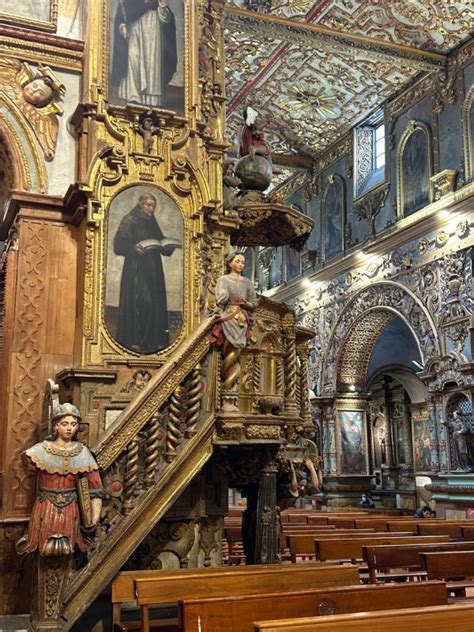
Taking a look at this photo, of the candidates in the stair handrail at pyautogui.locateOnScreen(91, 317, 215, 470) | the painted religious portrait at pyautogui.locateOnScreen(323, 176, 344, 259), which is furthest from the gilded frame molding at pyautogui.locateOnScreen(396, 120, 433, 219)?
the stair handrail at pyautogui.locateOnScreen(91, 317, 215, 470)

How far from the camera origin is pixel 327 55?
1781 cm

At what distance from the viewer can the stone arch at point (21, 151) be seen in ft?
26.3

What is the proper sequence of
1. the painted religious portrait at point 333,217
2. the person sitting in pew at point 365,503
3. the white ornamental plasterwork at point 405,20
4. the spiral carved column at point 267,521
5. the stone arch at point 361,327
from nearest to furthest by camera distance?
the spiral carved column at point 267,521 < the white ornamental plasterwork at point 405,20 < the stone arch at point 361,327 < the person sitting in pew at point 365,503 < the painted religious portrait at point 333,217

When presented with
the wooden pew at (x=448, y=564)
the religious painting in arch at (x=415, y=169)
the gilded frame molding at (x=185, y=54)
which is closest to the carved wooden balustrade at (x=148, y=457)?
the wooden pew at (x=448, y=564)

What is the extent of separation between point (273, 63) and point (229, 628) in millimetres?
15877

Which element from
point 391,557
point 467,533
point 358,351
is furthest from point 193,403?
point 358,351

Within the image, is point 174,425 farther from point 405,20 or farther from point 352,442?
point 352,442

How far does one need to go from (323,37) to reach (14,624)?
44.4 feet

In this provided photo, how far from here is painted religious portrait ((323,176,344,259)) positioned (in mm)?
21297

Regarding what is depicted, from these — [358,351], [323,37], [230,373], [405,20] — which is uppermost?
[405,20]

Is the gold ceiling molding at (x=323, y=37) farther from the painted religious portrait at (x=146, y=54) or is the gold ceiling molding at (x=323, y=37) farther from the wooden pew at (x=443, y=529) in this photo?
the wooden pew at (x=443, y=529)

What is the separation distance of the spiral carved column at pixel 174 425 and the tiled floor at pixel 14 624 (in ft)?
6.55

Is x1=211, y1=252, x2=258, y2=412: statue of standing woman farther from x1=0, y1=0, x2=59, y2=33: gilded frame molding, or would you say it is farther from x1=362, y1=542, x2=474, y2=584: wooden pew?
x1=0, y1=0, x2=59, y2=33: gilded frame molding

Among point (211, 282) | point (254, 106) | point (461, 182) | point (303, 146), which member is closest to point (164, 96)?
point (211, 282)
